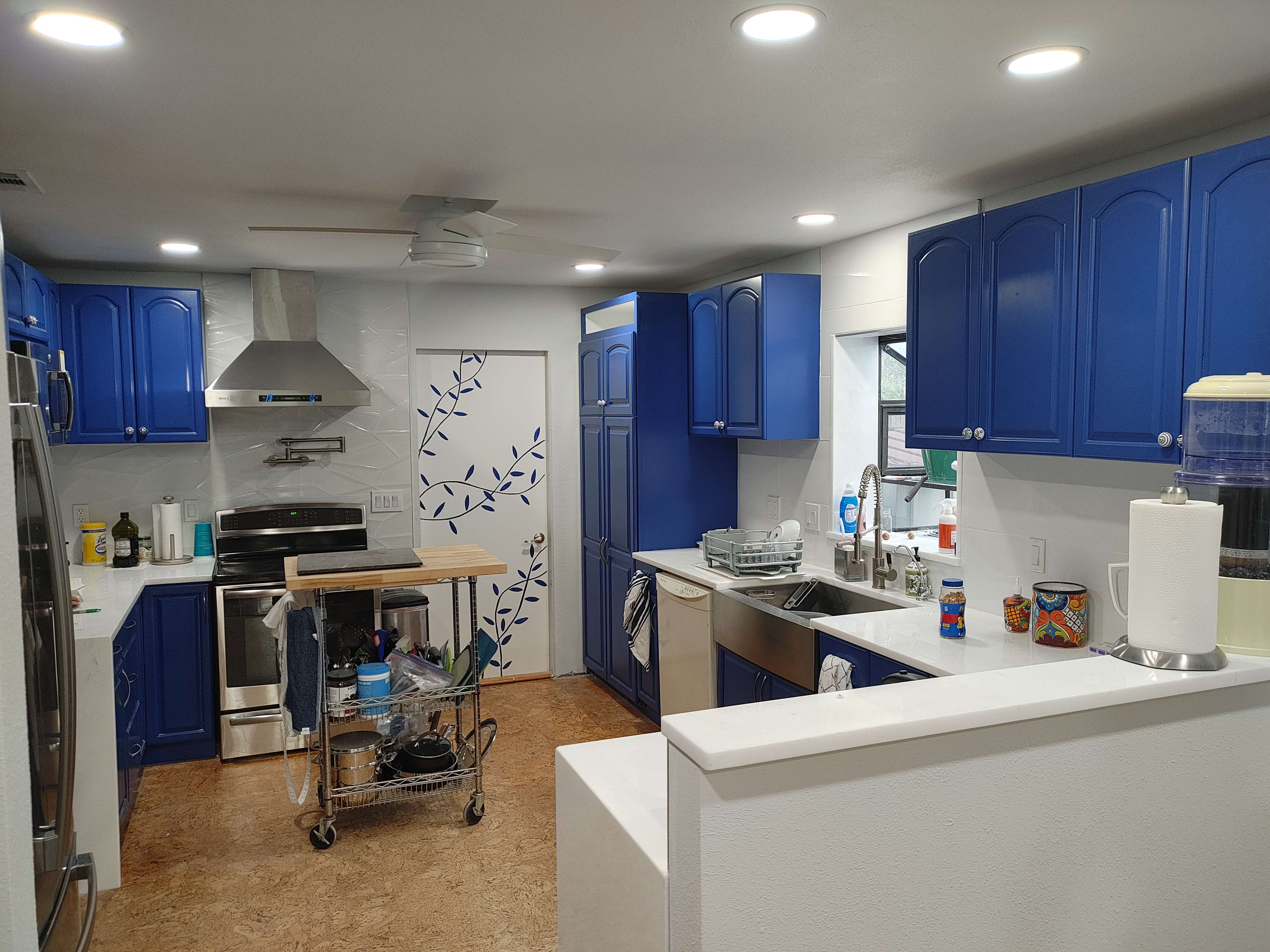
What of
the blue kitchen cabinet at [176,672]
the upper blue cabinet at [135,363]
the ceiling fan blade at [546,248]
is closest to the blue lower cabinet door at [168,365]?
the upper blue cabinet at [135,363]

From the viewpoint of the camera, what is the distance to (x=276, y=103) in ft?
7.10

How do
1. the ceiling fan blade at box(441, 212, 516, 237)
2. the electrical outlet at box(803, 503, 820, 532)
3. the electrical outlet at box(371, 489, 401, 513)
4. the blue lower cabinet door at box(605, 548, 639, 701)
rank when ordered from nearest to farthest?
the ceiling fan blade at box(441, 212, 516, 237) < the electrical outlet at box(803, 503, 820, 532) < the blue lower cabinet door at box(605, 548, 639, 701) < the electrical outlet at box(371, 489, 401, 513)

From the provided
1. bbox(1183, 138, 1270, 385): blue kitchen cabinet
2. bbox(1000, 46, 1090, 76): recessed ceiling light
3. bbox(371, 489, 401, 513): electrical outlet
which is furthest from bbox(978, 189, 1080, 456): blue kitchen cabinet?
bbox(371, 489, 401, 513): electrical outlet

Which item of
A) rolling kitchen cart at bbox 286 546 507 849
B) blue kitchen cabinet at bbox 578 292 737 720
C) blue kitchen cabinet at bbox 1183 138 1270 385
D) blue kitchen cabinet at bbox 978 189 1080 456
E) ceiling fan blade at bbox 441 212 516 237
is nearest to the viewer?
blue kitchen cabinet at bbox 1183 138 1270 385

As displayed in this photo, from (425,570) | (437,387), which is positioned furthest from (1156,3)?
(437,387)

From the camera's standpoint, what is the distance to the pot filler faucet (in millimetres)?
3592

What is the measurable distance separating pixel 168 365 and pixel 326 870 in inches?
106

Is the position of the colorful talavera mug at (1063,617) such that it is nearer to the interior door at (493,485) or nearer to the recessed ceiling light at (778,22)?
the recessed ceiling light at (778,22)

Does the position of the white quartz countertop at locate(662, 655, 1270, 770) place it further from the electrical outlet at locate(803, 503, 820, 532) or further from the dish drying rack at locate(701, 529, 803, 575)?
the electrical outlet at locate(803, 503, 820, 532)

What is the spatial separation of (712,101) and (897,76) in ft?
1.41

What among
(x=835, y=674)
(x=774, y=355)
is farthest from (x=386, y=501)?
(x=835, y=674)

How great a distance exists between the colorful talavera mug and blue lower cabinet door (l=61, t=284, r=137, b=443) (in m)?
4.19

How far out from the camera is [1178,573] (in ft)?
4.89

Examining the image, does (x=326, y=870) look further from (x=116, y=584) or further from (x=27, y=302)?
(x=27, y=302)
